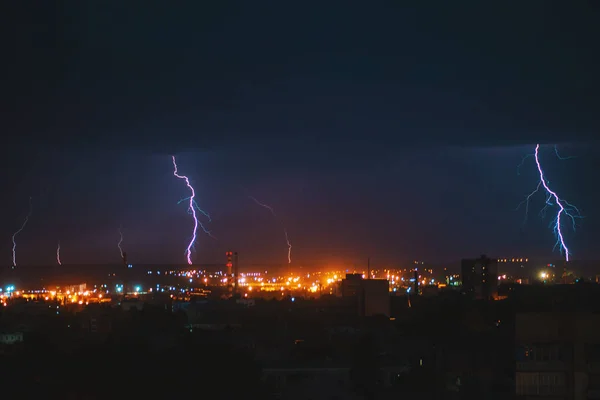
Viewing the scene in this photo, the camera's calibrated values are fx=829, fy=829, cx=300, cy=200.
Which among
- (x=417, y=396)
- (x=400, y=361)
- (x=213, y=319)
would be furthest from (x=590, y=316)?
(x=213, y=319)

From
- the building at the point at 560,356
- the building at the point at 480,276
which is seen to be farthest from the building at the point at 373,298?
the building at the point at 560,356

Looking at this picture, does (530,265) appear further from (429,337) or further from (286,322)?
(429,337)

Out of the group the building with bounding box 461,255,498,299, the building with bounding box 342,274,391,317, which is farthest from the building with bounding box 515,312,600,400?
the building with bounding box 461,255,498,299

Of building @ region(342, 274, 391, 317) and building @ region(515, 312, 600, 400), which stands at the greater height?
building @ region(515, 312, 600, 400)

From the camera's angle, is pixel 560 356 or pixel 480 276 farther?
pixel 480 276

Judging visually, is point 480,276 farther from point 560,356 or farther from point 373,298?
point 560,356

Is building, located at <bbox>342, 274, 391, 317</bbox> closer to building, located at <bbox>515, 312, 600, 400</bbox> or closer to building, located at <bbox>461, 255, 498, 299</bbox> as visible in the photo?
building, located at <bbox>461, 255, 498, 299</bbox>

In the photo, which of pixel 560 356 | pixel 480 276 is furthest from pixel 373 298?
pixel 560 356

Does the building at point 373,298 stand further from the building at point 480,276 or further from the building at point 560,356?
the building at point 560,356
